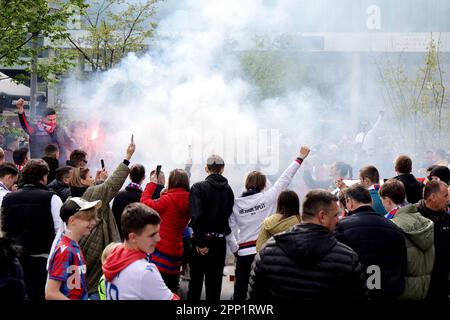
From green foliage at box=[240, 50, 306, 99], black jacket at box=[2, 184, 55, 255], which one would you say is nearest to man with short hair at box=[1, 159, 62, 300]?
black jacket at box=[2, 184, 55, 255]

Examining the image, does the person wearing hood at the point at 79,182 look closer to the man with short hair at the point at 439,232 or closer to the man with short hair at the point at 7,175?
the man with short hair at the point at 7,175

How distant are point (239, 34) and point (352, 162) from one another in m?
13.5

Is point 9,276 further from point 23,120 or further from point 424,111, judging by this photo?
point 424,111

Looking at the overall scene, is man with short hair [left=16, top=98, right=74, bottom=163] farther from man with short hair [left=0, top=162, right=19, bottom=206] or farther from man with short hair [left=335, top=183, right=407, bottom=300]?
man with short hair [left=335, top=183, right=407, bottom=300]

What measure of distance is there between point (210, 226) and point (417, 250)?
216 cm

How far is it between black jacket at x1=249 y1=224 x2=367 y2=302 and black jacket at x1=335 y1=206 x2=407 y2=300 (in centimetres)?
104

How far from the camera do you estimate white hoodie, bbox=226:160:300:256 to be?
255 inches

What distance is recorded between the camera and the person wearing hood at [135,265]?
323cm

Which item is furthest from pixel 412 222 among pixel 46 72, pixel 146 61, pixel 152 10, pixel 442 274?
pixel 152 10

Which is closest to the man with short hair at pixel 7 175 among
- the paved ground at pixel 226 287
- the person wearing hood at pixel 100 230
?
the person wearing hood at pixel 100 230

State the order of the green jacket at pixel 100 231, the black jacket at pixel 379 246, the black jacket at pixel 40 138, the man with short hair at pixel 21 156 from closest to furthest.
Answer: the black jacket at pixel 379 246 < the green jacket at pixel 100 231 < the man with short hair at pixel 21 156 < the black jacket at pixel 40 138

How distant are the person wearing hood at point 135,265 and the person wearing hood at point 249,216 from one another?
302 cm

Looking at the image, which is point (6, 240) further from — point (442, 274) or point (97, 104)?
point (97, 104)

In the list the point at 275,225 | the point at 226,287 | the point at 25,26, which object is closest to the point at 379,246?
the point at 275,225
